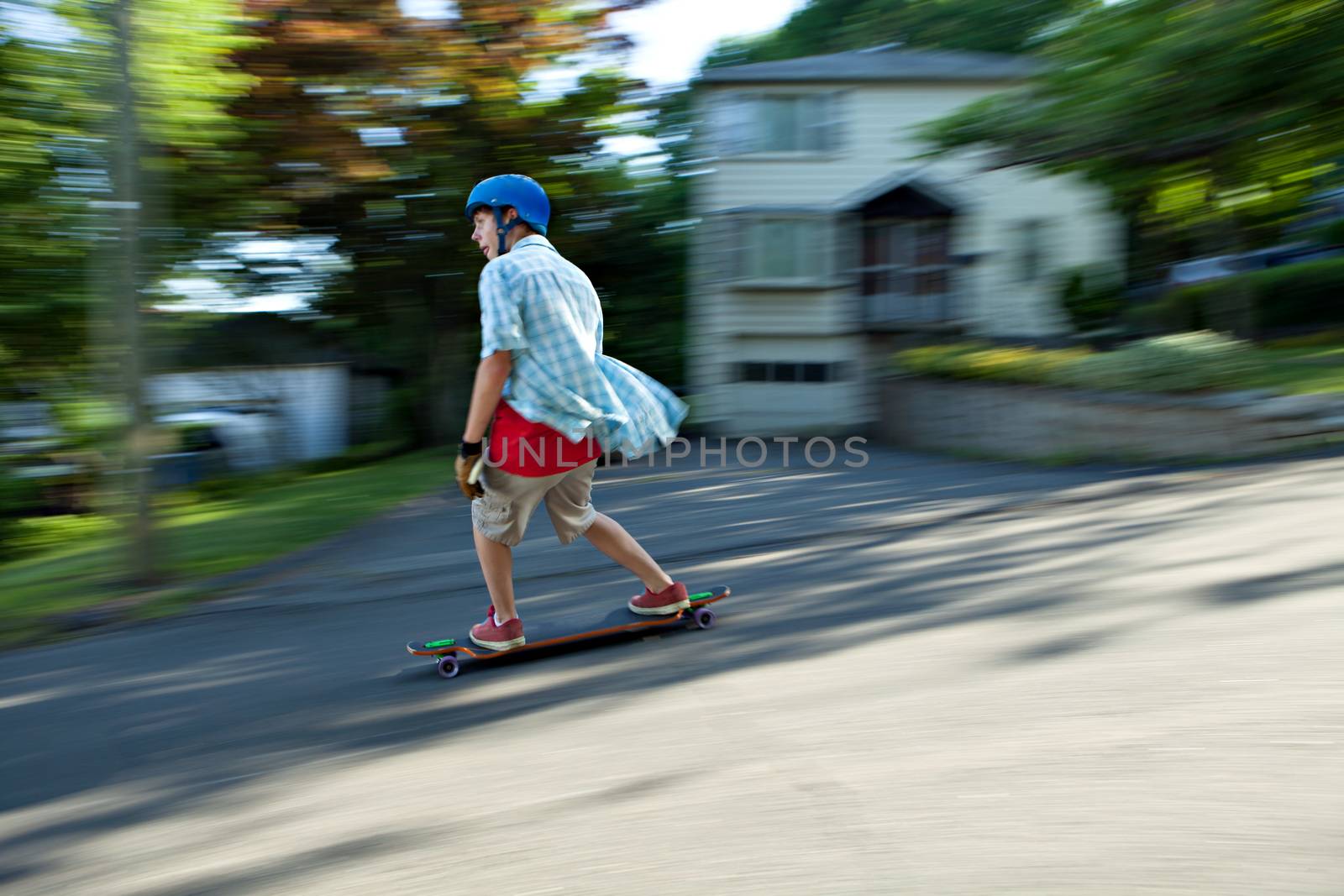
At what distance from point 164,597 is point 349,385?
16.0 meters

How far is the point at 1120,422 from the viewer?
1068cm

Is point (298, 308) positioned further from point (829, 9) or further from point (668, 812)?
point (829, 9)

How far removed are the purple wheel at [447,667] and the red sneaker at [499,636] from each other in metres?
0.13

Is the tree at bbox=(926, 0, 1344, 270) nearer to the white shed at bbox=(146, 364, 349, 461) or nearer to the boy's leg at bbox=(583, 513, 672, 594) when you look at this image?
the boy's leg at bbox=(583, 513, 672, 594)

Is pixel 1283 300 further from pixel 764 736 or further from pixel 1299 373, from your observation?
pixel 764 736

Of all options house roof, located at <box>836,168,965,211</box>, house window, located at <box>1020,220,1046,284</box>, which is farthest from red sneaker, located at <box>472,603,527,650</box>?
house window, located at <box>1020,220,1046,284</box>

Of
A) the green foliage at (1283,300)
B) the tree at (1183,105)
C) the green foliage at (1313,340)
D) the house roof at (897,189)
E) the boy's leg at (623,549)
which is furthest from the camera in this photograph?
the house roof at (897,189)

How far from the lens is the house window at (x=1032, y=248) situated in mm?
22875

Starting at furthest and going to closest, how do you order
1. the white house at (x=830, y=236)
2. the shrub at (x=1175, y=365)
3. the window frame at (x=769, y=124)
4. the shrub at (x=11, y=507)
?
the window frame at (x=769, y=124), the white house at (x=830, y=236), the shrub at (x=11, y=507), the shrub at (x=1175, y=365)

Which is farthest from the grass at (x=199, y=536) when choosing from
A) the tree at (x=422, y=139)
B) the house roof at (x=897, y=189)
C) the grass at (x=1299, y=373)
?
the house roof at (x=897, y=189)

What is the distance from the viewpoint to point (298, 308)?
60.3ft

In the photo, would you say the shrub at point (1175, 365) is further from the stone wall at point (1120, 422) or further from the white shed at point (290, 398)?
the white shed at point (290, 398)

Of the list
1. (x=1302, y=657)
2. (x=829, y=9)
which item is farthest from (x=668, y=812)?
(x=829, y=9)

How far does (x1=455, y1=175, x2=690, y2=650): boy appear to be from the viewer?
4289 mm
